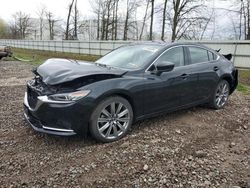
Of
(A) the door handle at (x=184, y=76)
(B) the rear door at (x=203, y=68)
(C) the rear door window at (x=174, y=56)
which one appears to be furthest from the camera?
(B) the rear door at (x=203, y=68)

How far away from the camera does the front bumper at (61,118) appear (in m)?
3.33

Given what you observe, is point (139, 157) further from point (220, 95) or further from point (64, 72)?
point (220, 95)

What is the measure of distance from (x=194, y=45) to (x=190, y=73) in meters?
0.75

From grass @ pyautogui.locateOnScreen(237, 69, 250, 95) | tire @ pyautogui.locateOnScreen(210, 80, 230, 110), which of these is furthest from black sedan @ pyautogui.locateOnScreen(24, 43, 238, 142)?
grass @ pyautogui.locateOnScreen(237, 69, 250, 95)

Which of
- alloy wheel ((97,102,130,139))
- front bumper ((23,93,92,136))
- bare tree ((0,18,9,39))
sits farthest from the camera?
bare tree ((0,18,9,39))

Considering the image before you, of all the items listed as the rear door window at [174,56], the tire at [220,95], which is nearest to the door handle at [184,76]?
the rear door window at [174,56]

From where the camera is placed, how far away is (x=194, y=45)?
512 cm

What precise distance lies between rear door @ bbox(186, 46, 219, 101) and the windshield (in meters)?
0.85

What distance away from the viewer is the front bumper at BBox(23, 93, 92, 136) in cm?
333

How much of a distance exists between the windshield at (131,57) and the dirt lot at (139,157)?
1086mm

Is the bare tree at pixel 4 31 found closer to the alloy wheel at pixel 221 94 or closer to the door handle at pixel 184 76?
the alloy wheel at pixel 221 94

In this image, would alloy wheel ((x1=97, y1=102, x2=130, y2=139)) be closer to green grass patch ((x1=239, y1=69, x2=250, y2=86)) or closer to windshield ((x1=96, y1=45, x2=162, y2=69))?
windshield ((x1=96, y1=45, x2=162, y2=69))

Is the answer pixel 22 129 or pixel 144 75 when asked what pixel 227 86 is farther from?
pixel 22 129

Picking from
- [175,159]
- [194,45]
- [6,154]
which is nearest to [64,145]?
Answer: [6,154]
